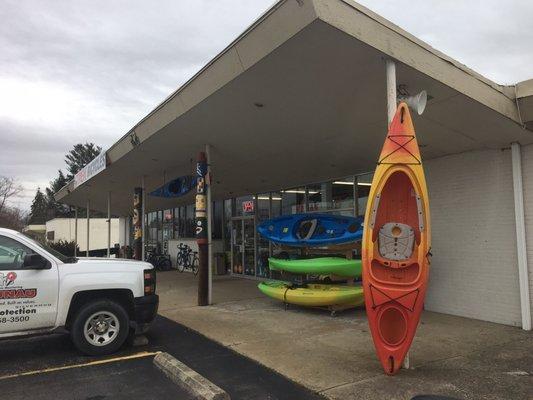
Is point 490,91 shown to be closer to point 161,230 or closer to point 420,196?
point 420,196

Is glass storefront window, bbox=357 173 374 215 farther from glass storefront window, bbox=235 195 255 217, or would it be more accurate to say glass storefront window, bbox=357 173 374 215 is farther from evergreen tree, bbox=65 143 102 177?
evergreen tree, bbox=65 143 102 177

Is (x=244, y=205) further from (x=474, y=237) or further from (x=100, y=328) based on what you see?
(x=100, y=328)

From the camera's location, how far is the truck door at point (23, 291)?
20.5ft

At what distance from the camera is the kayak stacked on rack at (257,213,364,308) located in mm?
9594

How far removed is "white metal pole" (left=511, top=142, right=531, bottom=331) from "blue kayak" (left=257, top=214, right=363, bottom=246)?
306cm

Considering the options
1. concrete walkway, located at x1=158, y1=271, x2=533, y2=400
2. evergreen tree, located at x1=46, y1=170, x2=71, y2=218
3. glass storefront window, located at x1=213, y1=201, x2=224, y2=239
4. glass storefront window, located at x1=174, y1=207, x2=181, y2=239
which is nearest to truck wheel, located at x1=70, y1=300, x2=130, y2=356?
concrete walkway, located at x1=158, y1=271, x2=533, y2=400

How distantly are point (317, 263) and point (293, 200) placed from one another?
556 cm

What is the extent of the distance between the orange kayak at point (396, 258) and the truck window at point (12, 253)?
446cm

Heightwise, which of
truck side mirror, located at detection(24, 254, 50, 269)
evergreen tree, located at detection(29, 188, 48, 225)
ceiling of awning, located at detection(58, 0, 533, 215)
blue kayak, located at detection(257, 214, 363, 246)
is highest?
evergreen tree, located at detection(29, 188, 48, 225)

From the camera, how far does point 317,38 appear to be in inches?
206

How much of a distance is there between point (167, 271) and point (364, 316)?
13.3m

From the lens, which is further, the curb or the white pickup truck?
the white pickup truck

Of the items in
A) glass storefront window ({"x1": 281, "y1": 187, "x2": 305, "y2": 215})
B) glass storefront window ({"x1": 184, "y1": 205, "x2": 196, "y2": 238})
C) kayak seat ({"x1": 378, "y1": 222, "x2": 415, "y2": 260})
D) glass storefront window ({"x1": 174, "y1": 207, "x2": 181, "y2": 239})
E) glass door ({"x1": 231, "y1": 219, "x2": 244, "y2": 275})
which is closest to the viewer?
kayak seat ({"x1": 378, "y1": 222, "x2": 415, "y2": 260})

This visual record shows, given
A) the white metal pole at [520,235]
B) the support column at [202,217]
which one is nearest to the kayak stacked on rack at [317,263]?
the support column at [202,217]
